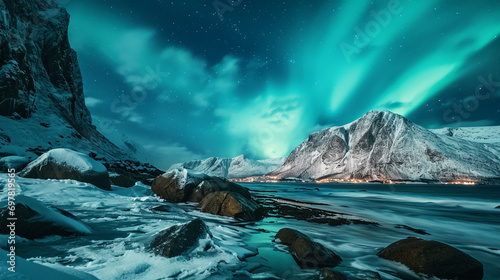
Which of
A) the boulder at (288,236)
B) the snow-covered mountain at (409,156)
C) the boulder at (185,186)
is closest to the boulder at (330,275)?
the boulder at (288,236)

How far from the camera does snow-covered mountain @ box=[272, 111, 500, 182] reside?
119312 millimetres

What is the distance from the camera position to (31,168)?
1191 cm

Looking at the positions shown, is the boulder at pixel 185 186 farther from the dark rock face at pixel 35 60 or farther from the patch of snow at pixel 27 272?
the dark rock face at pixel 35 60

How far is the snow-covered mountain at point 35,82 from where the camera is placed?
2633 centimetres

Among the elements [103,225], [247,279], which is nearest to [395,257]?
[247,279]

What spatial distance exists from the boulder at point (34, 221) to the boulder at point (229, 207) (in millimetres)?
6064

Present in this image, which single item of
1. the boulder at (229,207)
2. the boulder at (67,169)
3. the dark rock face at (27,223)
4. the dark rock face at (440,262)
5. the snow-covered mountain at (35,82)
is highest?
the snow-covered mountain at (35,82)

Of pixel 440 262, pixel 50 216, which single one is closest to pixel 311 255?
pixel 440 262

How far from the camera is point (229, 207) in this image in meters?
10.5

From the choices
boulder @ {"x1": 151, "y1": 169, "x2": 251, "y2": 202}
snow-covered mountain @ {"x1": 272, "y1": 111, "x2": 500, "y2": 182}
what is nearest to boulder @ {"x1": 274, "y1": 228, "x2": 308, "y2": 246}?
boulder @ {"x1": 151, "y1": 169, "x2": 251, "y2": 202}

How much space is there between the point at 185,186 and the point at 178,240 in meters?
10.8

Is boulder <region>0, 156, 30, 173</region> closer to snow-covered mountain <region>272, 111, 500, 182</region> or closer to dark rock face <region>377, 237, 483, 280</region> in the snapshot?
dark rock face <region>377, 237, 483, 280</region>

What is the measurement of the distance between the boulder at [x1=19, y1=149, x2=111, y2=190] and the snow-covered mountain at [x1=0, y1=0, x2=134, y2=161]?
8.89m

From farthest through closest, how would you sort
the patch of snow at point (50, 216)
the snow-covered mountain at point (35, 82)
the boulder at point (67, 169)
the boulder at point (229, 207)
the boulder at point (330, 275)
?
the snow-covered mountain at point (35, 82) → the boulder at point (67, 169) → the boulder at point (229, 207) → the patch of snow at point (50, 216) → the boulder at point (330, 275)
